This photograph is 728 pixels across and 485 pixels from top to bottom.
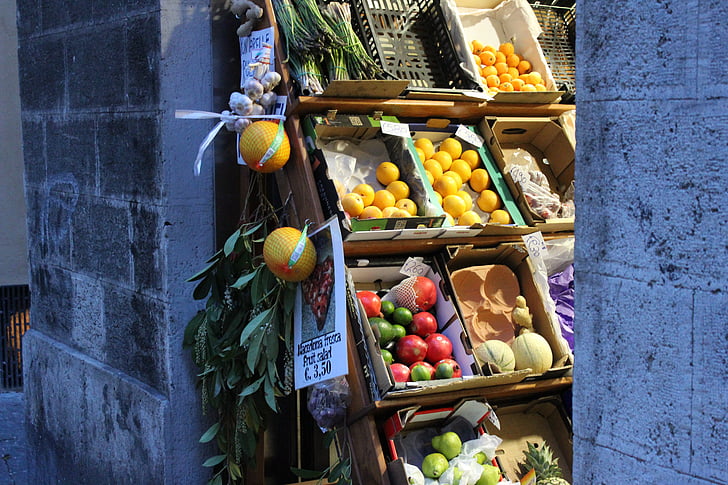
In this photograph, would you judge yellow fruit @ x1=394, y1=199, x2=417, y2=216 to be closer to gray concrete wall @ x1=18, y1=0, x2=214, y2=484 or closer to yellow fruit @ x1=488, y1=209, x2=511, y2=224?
yellow fruit @ x1=488, y1=209, x2=511, y2=224

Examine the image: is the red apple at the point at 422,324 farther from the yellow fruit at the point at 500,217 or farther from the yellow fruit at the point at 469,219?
the yellow fruit at the point at 500,217

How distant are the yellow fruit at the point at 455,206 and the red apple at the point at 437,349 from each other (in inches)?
26.0

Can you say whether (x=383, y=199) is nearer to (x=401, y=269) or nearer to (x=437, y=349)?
(x=401, y=269)

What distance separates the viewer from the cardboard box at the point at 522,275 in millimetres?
3594

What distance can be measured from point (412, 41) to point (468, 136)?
62 centimetres

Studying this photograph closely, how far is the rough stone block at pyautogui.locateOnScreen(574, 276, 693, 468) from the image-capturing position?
4.99 ft

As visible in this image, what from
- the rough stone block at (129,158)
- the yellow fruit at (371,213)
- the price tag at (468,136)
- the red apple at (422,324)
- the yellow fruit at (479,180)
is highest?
the rough stone block at (129,158)

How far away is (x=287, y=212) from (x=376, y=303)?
A: 24.7 inches

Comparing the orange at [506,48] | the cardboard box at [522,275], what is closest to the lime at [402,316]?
the cardboard box at [522,275]

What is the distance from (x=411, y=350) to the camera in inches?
131

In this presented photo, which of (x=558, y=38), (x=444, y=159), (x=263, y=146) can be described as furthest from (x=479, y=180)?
(x=558, y=38)

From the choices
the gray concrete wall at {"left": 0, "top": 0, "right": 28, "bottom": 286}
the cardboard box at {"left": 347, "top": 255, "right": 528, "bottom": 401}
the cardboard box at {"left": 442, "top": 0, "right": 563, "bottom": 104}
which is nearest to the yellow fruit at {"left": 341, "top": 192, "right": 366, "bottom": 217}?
the cardboard box at {"left": 347, "top": 255, "right": 528, "bottom": 401}

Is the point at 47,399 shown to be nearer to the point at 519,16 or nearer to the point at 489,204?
the point at 489,204

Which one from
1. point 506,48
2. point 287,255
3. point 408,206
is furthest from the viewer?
point 506,48
